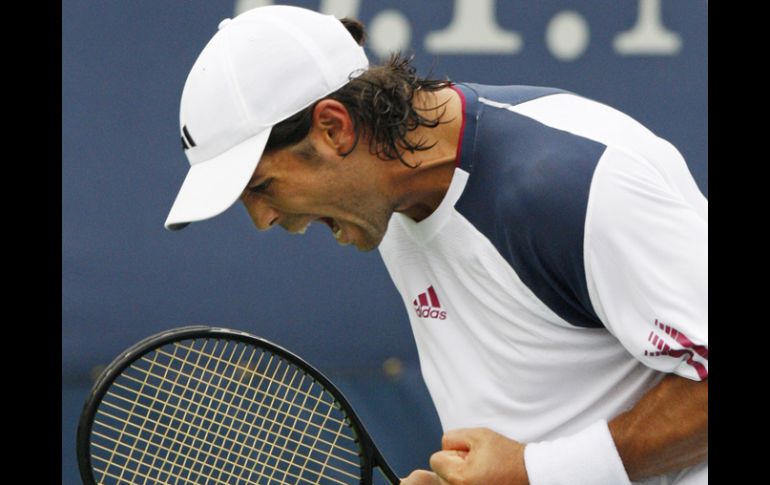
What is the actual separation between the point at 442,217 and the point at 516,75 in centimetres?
136

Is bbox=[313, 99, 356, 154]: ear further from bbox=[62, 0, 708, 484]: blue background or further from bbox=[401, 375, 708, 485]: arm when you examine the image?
Answer: bbox=[62, 0, 708, 484]: blue background

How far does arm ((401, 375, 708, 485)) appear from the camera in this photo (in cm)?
188

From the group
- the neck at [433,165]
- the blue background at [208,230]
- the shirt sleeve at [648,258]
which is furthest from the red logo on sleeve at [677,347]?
the blue background at [208,230]

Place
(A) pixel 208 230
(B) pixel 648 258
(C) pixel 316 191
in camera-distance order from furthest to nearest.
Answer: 1. (A) pixel 208 230
2. (C) pixel 316 191
3. (B) pixel 648 258

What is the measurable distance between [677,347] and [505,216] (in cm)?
30

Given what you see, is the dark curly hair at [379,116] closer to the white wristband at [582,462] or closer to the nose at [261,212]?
the nose at [261,212]

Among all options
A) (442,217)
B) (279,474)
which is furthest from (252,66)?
(279,474)

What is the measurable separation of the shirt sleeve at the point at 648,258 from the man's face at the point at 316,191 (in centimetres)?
37

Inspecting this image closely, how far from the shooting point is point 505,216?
1.91 metres

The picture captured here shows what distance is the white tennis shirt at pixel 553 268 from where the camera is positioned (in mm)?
A: 1793

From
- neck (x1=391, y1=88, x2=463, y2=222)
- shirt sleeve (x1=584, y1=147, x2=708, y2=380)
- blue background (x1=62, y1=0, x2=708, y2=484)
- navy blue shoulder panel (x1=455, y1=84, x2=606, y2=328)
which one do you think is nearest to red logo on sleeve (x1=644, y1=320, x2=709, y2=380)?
shirt sleeve (x1=584, y1=147, x2=708, y2=380)

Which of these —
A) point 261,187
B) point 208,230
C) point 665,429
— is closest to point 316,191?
point 261,187

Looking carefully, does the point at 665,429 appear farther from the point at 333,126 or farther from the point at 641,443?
the point at 333,126

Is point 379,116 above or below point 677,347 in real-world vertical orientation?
above
